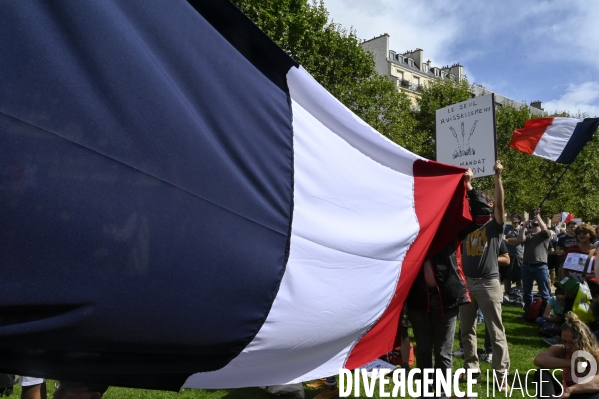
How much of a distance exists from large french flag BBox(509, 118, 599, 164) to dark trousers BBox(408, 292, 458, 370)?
382cm

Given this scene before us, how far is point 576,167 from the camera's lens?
1459 inches

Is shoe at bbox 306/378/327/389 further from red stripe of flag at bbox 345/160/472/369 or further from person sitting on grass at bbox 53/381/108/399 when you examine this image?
person sitting on grass at bbox 53/381/108/399

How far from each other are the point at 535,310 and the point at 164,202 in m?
9.24

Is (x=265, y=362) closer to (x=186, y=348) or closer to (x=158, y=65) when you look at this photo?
(x=186, y=348)

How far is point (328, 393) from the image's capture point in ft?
16.8

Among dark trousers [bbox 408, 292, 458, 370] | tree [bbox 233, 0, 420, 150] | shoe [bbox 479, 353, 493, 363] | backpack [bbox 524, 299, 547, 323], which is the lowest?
shoe [bbox 479, 353, 493, 363]

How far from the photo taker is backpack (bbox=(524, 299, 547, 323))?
30.7 feet

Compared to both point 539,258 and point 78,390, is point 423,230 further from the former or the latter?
point 539,258

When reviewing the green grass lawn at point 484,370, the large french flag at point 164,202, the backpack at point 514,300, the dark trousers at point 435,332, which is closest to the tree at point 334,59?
the backpack at point 514,300

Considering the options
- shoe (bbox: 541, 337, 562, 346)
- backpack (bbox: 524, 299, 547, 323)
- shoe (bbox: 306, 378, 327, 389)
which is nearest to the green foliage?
backpack (bbox: 524, 299, 547, 323)

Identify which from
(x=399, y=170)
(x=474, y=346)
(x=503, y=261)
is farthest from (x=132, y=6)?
(x=503, y=261)

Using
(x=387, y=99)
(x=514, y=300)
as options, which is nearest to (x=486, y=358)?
(x=514, y=300)

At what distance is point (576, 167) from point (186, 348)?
40.4 metres

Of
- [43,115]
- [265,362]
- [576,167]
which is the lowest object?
[265,362]
